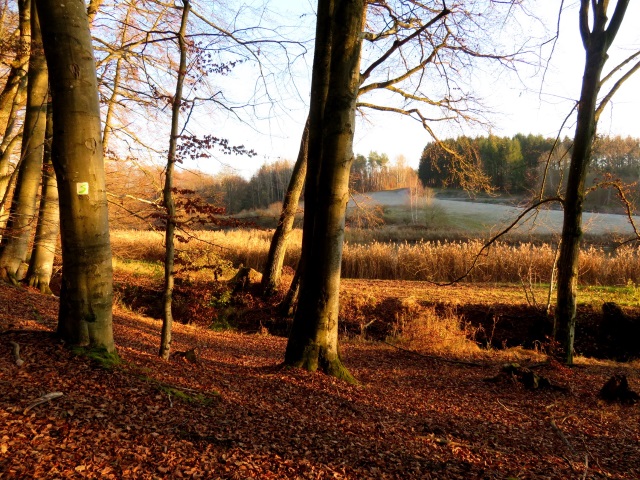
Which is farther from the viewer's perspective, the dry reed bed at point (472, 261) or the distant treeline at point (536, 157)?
the dry reed bed at point (472, 261)

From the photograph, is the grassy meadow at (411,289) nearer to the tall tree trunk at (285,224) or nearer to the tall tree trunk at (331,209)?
the tall tree trunk at (285,224)

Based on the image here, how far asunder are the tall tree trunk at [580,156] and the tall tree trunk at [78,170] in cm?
698

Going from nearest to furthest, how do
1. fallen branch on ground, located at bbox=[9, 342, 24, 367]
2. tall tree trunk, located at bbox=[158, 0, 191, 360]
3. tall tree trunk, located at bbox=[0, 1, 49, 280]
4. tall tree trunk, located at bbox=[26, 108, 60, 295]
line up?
fallen branch on ground, located at bbox=[9, 342, 24, 367] < tall tree trunk, located at bbox=[158, 0, 191, 360] < tall tree trunk, located at bbox=[0, 1, 49, 280] < tall tree trunk, located at bbox=[26, 108, 60, 295]

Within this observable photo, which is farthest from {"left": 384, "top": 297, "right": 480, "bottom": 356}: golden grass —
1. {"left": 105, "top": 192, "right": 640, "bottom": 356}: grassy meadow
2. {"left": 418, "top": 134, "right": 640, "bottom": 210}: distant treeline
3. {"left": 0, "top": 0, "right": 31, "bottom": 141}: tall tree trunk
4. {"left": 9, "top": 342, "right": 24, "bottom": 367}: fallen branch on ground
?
{"left": 0, "top": 0, "right": 31, "bottom": 141}: tall tree trunk

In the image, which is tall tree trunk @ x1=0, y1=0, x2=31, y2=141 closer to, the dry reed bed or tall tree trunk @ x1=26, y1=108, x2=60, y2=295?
tall tree trunk @ x1=26, y1=108, x2=60, y2=295

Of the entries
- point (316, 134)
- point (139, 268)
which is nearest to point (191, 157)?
point (316, 134)

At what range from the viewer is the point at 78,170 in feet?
13.6

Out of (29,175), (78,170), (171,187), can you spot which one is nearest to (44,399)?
(78,170)

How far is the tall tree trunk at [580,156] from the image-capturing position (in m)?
7.90

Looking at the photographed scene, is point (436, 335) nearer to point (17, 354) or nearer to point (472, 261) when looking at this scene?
point (472, 261)

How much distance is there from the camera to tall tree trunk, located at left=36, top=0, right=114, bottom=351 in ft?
13.3

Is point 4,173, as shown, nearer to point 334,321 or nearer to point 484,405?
point 334,321

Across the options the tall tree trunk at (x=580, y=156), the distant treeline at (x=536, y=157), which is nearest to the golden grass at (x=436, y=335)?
the tall tree trunk at (x=580, y=156)

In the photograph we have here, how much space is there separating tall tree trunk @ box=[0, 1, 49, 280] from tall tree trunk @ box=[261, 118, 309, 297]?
5164mm
